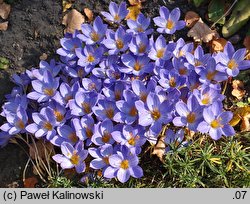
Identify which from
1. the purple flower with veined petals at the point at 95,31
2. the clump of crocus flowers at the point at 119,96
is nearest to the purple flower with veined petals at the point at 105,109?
the clump of crocus flowers at the point at 119,96

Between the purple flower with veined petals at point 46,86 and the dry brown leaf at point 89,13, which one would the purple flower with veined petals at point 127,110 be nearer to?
the purple flower with veined petals at point 46,86

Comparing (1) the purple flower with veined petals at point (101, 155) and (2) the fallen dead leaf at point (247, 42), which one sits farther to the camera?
(2) the fallen dead leaf at point (247, 42)

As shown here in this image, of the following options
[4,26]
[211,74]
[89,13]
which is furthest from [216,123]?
[4,26]

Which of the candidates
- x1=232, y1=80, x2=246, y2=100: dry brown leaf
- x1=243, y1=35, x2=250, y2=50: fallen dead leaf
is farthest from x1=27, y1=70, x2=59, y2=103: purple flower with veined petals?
x1=243, y1=35, x2=250, y2=50: fallen dead leaf

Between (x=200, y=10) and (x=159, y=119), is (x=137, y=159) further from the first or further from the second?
(x=200, y=10)

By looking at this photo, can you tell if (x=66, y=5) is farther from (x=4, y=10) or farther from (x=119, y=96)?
(x=119, y=96)

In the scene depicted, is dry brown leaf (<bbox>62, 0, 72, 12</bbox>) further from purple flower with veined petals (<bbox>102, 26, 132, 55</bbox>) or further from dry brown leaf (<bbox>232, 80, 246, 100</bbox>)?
dry brown leaf (<bbox>232, 80, 246, 100</bbox>)
